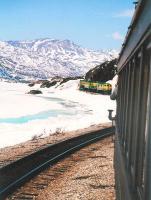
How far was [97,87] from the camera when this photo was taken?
319ft

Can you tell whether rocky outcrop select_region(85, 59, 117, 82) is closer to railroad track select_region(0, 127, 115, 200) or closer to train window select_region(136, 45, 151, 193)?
railroad track select_region(0, 127, 115, 200)

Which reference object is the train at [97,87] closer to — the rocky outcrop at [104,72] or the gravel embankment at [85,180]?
the rocky outcrop at [104,72]

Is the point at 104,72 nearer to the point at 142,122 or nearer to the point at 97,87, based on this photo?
the point at 97,87

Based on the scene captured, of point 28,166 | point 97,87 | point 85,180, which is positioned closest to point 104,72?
point 97,87

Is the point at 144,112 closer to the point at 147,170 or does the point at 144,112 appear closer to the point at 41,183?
the point at 147,170

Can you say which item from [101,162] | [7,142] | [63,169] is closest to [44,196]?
[63,169]

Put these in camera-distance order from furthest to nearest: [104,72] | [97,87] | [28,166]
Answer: [104,72], [97,87], [28,166]

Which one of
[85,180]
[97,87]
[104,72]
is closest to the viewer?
[85,180]

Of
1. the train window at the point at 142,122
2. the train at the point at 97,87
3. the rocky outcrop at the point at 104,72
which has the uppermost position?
the rocky outcrop at the point at 104,72

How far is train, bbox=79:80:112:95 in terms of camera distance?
94.8 metres

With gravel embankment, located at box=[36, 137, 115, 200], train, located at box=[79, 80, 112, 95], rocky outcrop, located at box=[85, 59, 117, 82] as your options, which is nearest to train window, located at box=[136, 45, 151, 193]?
gravel embankment, located at box=[36, 137, 115, 200]

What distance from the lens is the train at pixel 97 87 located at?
94.8 metres

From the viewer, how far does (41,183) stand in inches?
539

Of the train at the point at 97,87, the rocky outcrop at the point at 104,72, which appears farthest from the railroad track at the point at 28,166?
the rocky outcrop at the point at 104,72
